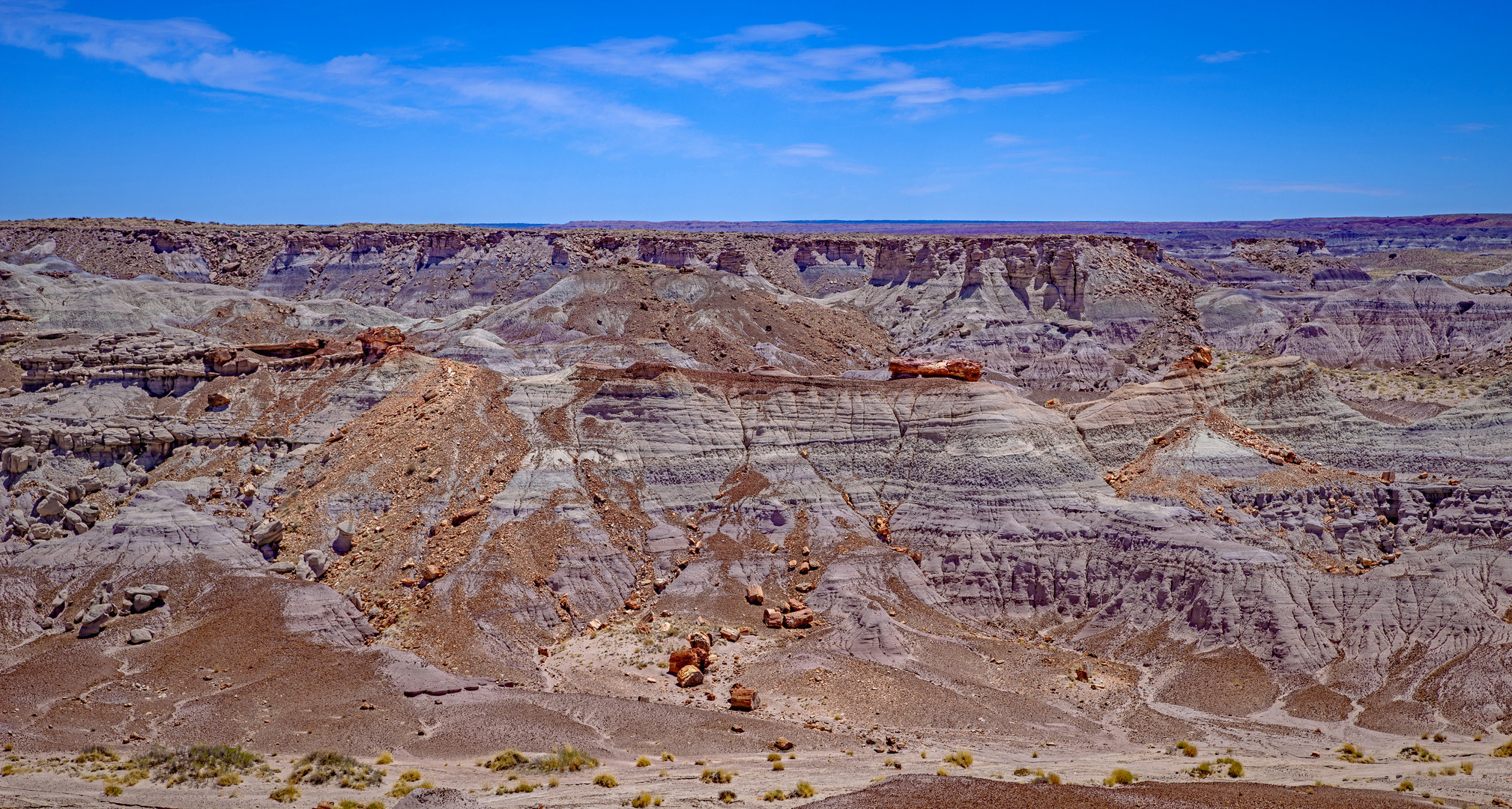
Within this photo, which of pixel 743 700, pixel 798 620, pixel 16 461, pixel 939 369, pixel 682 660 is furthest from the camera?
pixel 939 369

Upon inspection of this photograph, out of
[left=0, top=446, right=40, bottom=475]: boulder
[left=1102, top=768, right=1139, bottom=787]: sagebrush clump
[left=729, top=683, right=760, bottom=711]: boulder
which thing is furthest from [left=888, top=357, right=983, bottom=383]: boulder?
[left=0, top=446, right=40, bottom=475]: boulder

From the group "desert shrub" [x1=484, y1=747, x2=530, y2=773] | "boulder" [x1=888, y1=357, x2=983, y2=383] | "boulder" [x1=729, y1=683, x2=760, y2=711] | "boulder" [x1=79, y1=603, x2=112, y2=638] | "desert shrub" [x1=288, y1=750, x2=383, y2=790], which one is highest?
"boulder" [x1=888, y1=357, x2=983, y2=383]

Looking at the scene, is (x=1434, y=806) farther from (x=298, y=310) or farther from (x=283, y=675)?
(x=298, y=310)

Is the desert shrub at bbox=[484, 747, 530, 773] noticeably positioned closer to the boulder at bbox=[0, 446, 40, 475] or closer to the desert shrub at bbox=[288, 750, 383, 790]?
the desert shrub at bbox=[288, 750, 383, 790]

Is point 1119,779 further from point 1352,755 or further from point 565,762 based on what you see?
point 565,762

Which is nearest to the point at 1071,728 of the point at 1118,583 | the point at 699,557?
the point at 1118,583

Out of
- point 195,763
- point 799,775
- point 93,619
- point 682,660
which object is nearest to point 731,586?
point 682,660

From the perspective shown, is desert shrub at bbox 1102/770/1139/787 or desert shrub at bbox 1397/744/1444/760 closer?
desert shrub at bbox 1102/770/1139/787
